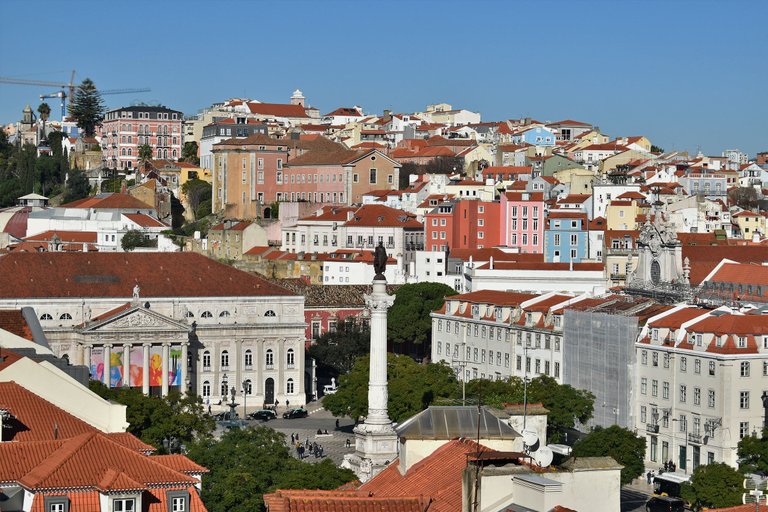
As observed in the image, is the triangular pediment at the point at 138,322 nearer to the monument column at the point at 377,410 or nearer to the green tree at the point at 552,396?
the green tree at the point at 552,396

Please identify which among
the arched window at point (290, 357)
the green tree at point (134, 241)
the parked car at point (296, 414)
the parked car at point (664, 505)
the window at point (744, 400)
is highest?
the green tree at point (134, 241)

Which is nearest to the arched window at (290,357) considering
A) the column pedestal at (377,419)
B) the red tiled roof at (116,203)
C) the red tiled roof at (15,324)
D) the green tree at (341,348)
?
the green tree at (341,348)

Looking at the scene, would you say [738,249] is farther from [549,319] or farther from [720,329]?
[720,329]

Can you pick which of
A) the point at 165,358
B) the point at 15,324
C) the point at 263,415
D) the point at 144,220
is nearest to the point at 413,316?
the point at 165,358

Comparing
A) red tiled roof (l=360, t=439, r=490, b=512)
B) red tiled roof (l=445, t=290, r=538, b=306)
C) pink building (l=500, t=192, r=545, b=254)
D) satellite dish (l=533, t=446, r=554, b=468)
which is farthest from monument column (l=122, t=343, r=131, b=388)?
satellite dish (l=533, t=446, r=554, b=468)

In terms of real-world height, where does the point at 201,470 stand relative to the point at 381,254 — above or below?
below

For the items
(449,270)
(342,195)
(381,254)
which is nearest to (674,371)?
(381,254)
